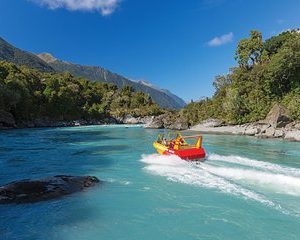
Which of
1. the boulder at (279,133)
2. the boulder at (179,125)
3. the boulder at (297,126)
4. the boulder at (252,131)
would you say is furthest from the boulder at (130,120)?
the boulder at (279,133)

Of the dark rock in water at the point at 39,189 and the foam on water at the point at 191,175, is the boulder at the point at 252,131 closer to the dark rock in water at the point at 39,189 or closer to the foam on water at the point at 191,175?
the foam on water at the point at 191,175

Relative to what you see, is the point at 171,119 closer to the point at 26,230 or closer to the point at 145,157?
the point at 145,157

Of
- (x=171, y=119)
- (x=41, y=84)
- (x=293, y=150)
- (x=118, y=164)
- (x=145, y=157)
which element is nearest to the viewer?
(x=118, y=164)

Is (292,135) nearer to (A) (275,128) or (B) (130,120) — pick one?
(A) (275,128)

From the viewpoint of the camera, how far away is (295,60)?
53594 millimetres

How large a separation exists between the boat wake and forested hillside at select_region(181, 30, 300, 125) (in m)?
31.1

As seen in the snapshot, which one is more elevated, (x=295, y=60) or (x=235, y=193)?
(x=295, y=60)

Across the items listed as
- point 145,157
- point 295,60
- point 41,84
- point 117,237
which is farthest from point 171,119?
point 117,237

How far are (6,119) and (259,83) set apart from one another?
167 feet

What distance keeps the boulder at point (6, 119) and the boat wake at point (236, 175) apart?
48.1 meters

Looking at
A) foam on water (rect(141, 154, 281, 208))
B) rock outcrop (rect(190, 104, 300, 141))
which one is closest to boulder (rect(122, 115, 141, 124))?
rock outcrop (rect(190, 104, 300, 141))

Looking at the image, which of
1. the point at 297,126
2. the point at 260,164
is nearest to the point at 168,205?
the point at 260,164

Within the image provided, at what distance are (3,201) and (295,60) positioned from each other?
52.1m

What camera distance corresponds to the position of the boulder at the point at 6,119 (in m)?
63.7
